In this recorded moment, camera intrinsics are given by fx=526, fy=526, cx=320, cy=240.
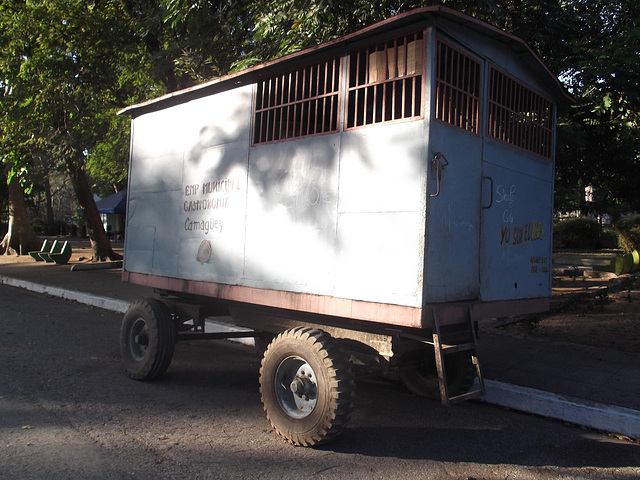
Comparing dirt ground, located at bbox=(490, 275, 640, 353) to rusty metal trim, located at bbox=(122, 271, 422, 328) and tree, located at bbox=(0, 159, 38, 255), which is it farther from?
tree, located at bbox=(0, 159, 38, 255)

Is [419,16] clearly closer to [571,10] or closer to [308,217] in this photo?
[308,217]

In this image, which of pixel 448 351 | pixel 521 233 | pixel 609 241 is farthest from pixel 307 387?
pixel 609 241

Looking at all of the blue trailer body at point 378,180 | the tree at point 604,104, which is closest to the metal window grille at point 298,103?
the blue trailer body at point 378,180

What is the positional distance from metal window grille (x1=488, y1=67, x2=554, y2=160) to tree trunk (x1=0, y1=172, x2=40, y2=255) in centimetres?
2335

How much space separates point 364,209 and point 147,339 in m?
3.07

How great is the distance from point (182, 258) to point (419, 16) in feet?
10.8

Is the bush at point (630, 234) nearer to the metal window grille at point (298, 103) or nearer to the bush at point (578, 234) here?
the bush at point (578, 234)

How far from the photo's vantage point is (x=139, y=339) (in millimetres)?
5691

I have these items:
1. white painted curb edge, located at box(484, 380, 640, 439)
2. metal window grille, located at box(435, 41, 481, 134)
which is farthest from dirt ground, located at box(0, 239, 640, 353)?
metal window grille, located at box(435, 41, 481, 134)

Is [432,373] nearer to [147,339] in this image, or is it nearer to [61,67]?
[147,339]

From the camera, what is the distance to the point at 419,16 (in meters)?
3.67

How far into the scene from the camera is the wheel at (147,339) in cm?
535

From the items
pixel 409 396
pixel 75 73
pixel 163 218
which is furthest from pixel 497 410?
Result: pixel 75 73

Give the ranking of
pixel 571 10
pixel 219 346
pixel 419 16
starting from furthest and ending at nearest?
pixel 571 10 < pixel 219 346 < pixel 419 16
